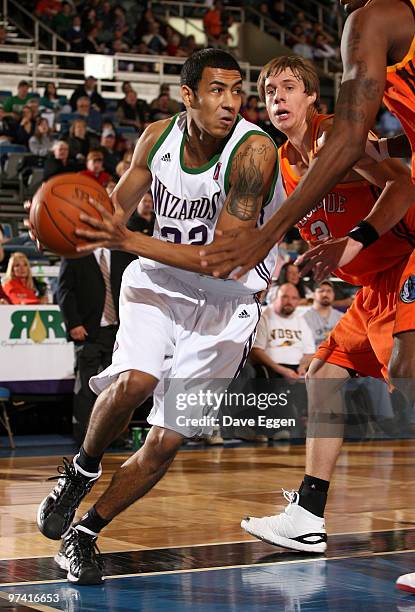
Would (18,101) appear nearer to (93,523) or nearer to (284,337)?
(284,337)

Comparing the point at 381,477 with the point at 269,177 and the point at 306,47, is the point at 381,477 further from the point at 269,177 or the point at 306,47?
the point at 306,47

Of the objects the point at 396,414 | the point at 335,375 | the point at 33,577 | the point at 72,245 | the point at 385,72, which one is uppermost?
the point at 385,72

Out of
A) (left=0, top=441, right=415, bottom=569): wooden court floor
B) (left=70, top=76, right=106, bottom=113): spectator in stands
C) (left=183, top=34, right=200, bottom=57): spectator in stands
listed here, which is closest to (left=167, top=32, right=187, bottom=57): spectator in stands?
(left=183, top=34, right=200, bottom=57): spectator in stands

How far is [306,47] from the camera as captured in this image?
70.8ft

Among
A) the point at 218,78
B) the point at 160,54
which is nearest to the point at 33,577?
the point at 218,78

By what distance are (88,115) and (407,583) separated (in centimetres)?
1269

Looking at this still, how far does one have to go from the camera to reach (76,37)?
18.2 m

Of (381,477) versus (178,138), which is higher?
(178,138)

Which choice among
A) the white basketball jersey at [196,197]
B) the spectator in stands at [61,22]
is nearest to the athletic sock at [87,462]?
the white basketball jersey at [196,197]

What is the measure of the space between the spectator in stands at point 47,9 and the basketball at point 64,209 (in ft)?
52.9

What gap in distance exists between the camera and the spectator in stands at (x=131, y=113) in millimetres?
16531

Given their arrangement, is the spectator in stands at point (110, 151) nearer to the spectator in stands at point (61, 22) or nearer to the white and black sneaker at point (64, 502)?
the spectator in stands at point (61, 22)

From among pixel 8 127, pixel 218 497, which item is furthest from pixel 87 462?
pixel 8 127

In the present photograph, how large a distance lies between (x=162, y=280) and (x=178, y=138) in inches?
22.8
